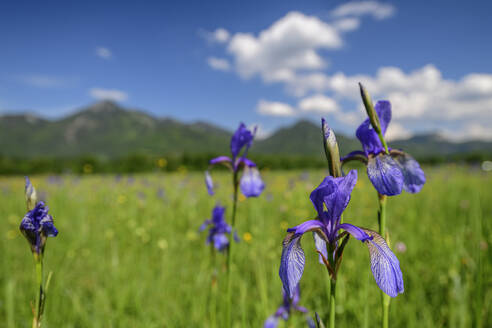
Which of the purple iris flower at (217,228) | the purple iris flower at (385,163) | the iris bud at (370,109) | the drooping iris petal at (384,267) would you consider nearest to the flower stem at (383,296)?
the purple iris flower at (385,163)

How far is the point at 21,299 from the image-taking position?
254 cm

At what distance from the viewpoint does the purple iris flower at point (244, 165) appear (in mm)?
1416

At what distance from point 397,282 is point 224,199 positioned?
5595 millimetres

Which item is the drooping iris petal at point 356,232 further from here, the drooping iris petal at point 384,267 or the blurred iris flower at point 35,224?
the blurred iris flower at point 35,224

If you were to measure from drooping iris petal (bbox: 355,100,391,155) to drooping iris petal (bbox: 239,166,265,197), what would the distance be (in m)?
0.58

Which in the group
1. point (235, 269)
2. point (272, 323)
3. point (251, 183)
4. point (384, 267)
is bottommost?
point (235, 269)

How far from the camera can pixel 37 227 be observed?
862 millimetres

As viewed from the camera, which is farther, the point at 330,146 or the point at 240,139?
the point at 240,139

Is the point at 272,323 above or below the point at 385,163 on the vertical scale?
below

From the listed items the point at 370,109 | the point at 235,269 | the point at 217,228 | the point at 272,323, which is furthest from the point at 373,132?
the point at 235,269

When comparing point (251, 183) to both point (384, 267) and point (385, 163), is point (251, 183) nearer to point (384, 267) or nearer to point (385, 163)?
point (385, 163)

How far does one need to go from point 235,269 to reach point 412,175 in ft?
8.37

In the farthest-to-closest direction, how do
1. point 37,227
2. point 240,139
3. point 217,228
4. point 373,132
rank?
point 217,228 < point 240,139 < point 373,132 < point 37,227

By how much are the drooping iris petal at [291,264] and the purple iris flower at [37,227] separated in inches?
28.4
